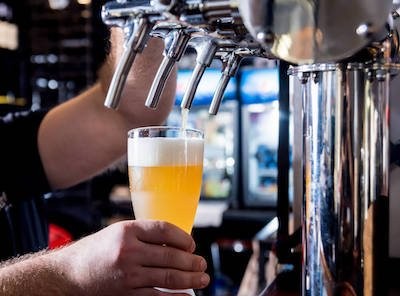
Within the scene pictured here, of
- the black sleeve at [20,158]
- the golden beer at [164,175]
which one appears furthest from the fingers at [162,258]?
the black sleeve at [20,158]

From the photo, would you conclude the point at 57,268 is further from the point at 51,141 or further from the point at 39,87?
the point at 39,87

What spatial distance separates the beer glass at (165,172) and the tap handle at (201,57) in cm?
14

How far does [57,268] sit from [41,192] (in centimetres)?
111

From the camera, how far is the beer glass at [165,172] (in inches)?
35.6

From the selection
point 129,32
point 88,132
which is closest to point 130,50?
point 129,32

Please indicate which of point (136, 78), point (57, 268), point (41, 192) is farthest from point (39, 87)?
point (57, 268)

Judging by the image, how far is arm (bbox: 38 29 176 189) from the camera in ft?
6.00

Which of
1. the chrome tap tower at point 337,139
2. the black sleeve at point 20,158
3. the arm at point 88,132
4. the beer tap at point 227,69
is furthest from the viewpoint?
the black sleeve at point 20,158

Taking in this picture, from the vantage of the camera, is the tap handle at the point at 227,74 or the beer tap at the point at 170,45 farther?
the tap handle at the point at 227,74

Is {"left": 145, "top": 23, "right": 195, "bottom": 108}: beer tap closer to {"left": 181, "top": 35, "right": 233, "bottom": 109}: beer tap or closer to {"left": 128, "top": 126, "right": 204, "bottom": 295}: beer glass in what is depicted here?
{"left": 181, "top": 35, "right": 233, "bottom": 109}: beer tap

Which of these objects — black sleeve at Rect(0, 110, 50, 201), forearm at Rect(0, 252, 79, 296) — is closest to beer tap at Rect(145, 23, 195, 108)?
forearm at Rect(0, 252, 79, 296)

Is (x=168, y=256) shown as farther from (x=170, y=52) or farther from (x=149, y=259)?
(x=170, y=52)

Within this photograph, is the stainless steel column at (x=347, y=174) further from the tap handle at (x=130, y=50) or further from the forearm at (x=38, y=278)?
the forearm at (x=38, y=278)

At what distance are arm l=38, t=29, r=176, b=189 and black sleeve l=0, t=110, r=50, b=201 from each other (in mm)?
29
